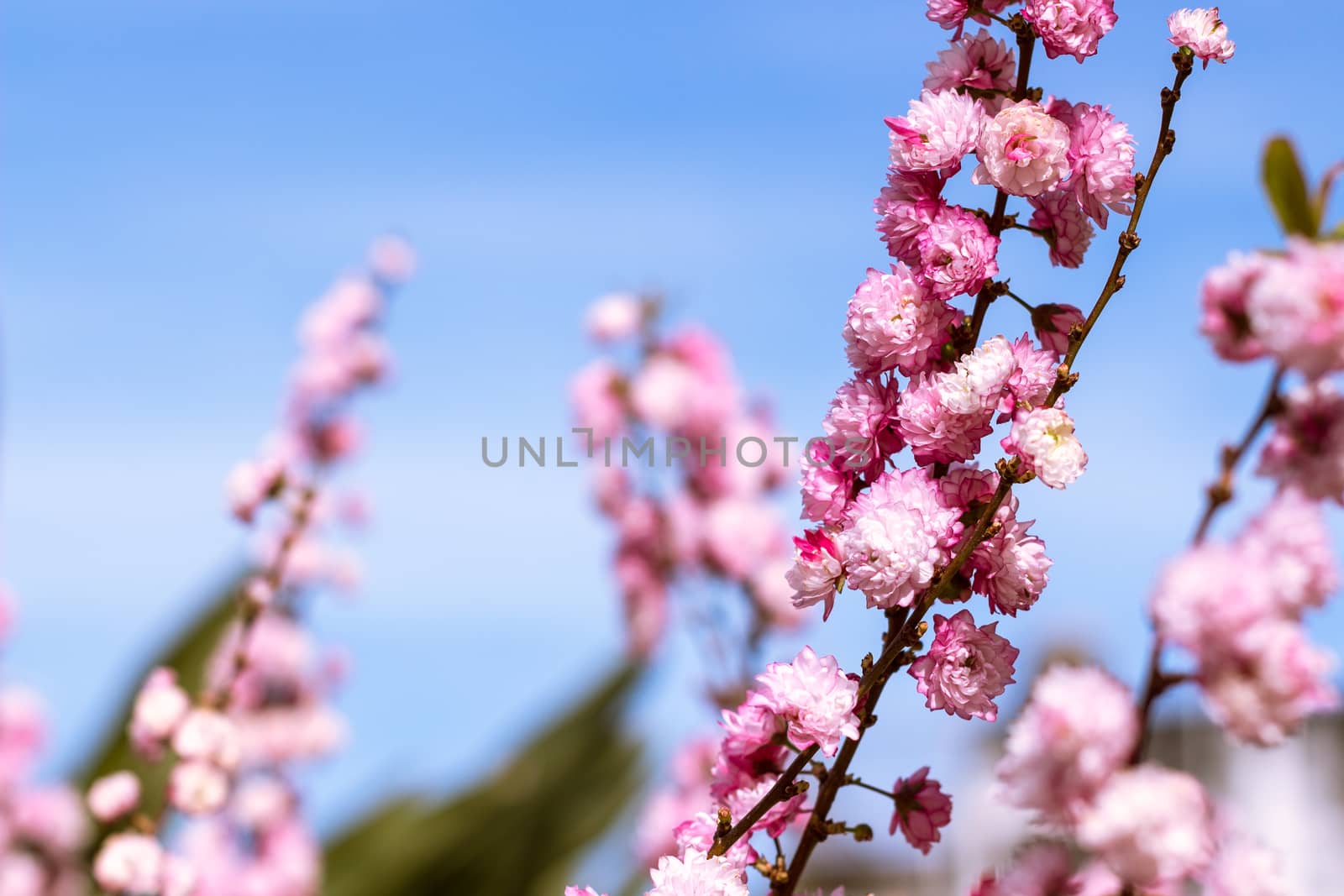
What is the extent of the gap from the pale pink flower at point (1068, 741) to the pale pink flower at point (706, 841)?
0.26 m

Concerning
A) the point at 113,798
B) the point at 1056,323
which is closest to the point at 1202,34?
the point at 1056,323

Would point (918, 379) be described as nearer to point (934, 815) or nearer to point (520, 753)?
point (934, 815)

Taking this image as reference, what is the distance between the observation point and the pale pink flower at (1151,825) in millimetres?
502

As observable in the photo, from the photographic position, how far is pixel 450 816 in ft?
10.5

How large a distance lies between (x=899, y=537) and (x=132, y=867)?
40.1 inches

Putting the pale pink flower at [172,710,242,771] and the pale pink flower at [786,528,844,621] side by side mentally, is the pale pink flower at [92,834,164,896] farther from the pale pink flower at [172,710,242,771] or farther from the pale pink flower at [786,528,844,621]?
the pale pink flower at [786,528,844,621]

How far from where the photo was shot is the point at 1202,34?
78 centimetres

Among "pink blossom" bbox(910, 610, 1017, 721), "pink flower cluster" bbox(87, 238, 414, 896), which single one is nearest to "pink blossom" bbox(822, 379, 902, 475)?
"pink blossom" bbox(910, 610, 1017, 721)

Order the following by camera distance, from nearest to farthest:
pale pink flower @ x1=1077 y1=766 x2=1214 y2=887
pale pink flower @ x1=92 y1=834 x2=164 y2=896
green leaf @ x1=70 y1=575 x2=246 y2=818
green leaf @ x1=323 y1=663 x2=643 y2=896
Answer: pale pink flower @ x1=1077 y1=766 x2=1214 y2=887 → pale pink flower @ x1=92 y1=834 x2=164 y2=896 → green leaf @ x1=70 y1=575 x2=246 y2=818 → green leaf @ x1=323 y1=663 x2=643 y2=896

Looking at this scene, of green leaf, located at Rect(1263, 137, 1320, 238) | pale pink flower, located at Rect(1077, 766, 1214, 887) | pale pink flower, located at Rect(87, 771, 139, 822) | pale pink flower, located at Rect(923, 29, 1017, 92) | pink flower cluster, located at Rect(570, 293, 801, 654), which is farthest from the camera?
pink flower cluster, located at Rect(570, 293, 801, 654)

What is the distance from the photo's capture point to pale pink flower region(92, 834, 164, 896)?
1346 mm

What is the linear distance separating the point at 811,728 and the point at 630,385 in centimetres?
170

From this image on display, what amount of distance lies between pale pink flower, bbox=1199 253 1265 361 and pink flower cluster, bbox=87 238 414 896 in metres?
1.10

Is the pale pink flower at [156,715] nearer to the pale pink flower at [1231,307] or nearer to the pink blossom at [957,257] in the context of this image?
the pink blossom at [957,257]
